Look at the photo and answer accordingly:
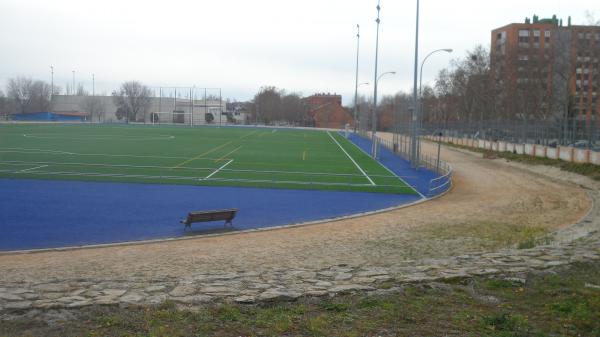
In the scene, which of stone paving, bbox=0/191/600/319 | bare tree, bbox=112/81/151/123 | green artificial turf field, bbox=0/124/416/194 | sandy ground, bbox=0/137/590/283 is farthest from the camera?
bare tree, bbox=112/81/151/123

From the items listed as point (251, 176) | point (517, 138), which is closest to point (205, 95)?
point (517, 138)

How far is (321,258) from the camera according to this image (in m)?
→ 15.0

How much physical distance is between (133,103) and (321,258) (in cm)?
13470

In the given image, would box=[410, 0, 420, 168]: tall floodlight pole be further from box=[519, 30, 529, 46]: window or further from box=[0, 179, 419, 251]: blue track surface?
box=[519, 30, 529, 46]: window

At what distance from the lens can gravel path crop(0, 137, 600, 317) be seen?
8664 mm

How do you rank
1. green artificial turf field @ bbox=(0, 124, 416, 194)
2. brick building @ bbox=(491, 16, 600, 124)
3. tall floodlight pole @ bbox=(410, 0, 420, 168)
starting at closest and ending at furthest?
green artificial turf field @ bbox=(0, 124, 416, 194)
tall floodlight pole @ bbox=(410, 0, 420, 168)
brick building @ bbox=(491, 16, 600, 124)

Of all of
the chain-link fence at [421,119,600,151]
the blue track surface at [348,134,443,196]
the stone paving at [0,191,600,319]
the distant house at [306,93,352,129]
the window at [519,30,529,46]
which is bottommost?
the blue track surface at [348,134,443,196]

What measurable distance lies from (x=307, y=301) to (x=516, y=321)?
270 centimetres

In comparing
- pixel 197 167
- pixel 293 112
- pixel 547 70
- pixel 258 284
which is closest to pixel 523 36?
pixel 547 70

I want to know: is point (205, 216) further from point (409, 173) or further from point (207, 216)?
point (409, 173)

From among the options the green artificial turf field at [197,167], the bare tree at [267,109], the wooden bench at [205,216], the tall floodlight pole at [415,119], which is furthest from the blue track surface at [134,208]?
the bare tree at [267,109]

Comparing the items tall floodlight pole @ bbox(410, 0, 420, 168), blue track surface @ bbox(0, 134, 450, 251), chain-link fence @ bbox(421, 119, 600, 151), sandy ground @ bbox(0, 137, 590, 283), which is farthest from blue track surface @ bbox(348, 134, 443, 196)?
sandy ground @ bbox(0, 137, 590, 283)

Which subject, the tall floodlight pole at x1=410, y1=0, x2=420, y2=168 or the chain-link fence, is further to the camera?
the chain-link fence

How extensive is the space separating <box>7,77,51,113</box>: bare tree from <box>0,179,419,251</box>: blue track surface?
147 meters
